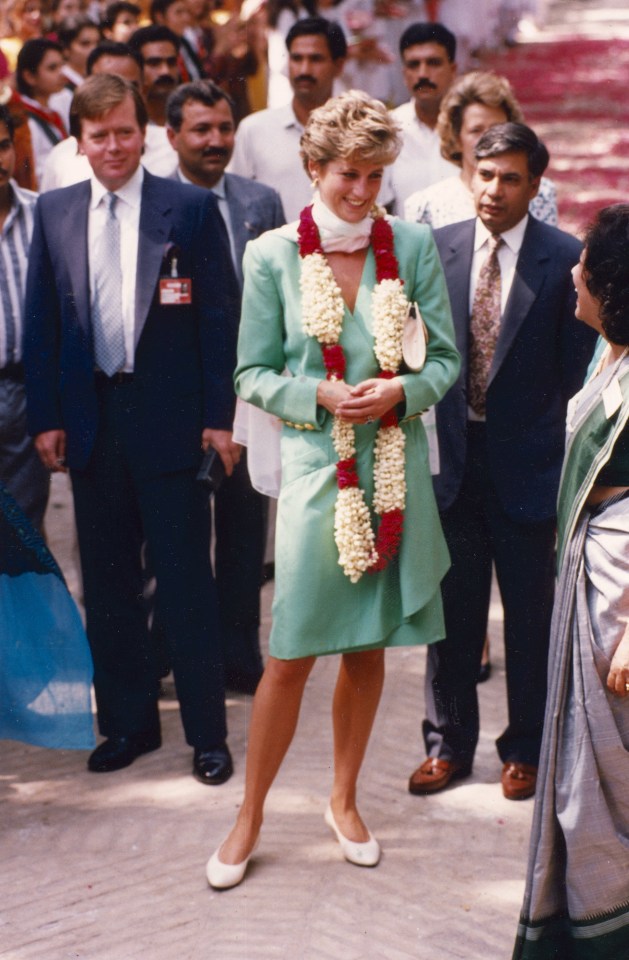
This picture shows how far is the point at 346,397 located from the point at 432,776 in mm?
1526

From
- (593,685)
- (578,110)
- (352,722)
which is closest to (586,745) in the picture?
(593,685)

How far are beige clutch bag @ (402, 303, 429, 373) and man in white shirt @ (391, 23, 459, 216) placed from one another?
2414 mm

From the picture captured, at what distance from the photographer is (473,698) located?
4.72m

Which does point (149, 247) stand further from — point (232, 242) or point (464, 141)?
point (464, 141)

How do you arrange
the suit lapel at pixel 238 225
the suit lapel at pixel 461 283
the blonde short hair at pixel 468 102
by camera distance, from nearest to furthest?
the suit lapel at pixel 461 283
the blonde short hair at pixel 468 102
the suit lapel at pixel 238 225

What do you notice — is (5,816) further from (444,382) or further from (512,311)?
(512,311)

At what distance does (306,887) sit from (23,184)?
3.95 meters

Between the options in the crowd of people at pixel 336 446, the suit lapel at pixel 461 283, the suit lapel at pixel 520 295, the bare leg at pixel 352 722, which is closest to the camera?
the crowd of people at pixel 336 446

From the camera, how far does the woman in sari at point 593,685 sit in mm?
3367

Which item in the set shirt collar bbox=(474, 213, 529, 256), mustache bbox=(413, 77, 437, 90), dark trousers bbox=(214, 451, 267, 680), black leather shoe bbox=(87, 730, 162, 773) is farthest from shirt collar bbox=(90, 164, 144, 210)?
mustache bbox=(413, 77, 437, 90)

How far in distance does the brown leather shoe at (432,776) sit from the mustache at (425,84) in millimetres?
3463

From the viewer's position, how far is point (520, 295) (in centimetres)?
438

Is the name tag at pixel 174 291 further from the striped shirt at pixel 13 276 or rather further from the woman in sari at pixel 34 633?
the woman in sari at pixel 34 633

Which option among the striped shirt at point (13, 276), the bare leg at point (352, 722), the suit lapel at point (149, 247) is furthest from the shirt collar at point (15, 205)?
the bare leg at point (352, 722)
